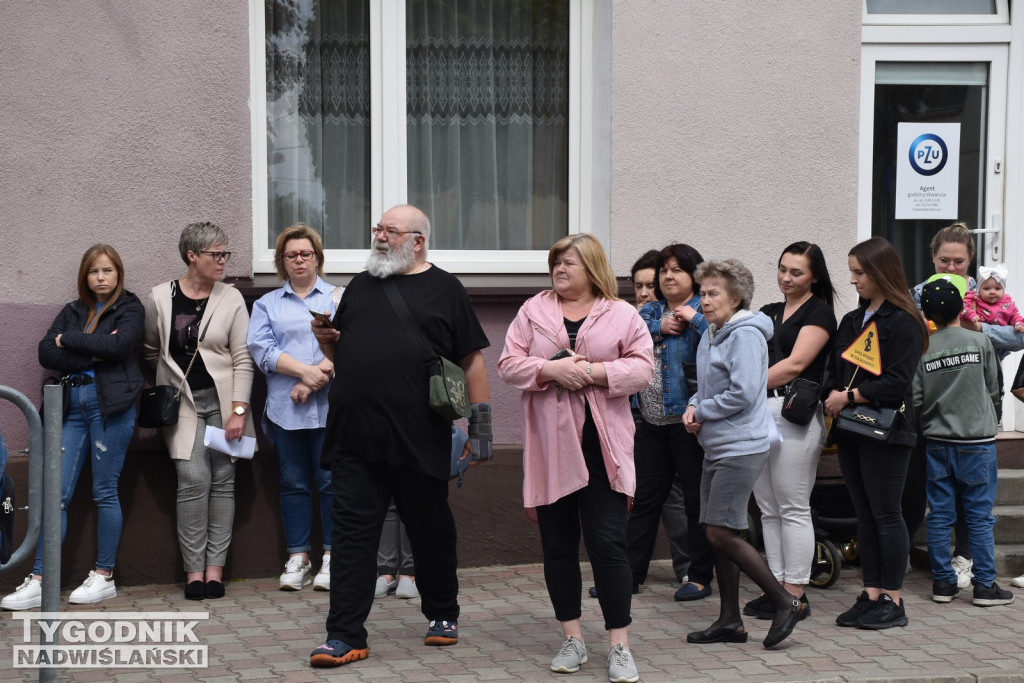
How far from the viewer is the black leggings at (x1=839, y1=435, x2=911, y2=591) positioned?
5.95m


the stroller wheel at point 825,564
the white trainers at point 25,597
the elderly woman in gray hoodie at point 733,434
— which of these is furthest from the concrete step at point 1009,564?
the white trainers at point 25,597

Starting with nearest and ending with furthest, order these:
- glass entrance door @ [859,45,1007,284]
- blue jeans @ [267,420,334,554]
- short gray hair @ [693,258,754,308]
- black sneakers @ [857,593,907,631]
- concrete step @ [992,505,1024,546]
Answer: short gray hair @ [693,258,754,308] < black sneakers @ [857,593,907,631] < blue jeans @ [267,420,334,554] < concrete step @ [992,505,1024,546] < glass entrance door @ [859,45,1007,284]

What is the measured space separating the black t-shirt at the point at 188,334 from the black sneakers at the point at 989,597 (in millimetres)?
4232

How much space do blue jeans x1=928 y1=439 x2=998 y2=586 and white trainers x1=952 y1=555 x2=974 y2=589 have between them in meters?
0.17

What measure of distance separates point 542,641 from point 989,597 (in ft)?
7.91

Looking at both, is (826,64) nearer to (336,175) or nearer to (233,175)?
(336,175)

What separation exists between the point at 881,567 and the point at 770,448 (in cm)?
80

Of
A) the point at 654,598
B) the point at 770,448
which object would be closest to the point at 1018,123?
the point at 770,448

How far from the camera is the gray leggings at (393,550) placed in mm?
6723

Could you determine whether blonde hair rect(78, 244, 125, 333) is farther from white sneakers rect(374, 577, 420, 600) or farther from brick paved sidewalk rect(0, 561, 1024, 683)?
white sneakers rect(374, 577, 420, 600)

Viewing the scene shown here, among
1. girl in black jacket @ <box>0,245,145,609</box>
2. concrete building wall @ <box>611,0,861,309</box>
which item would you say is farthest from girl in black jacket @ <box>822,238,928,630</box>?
girl in black jacket @ <box>0,245,145,609</box>

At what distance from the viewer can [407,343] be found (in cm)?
539

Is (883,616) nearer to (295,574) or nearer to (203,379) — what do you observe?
(295,574)

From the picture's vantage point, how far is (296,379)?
22.2ft
